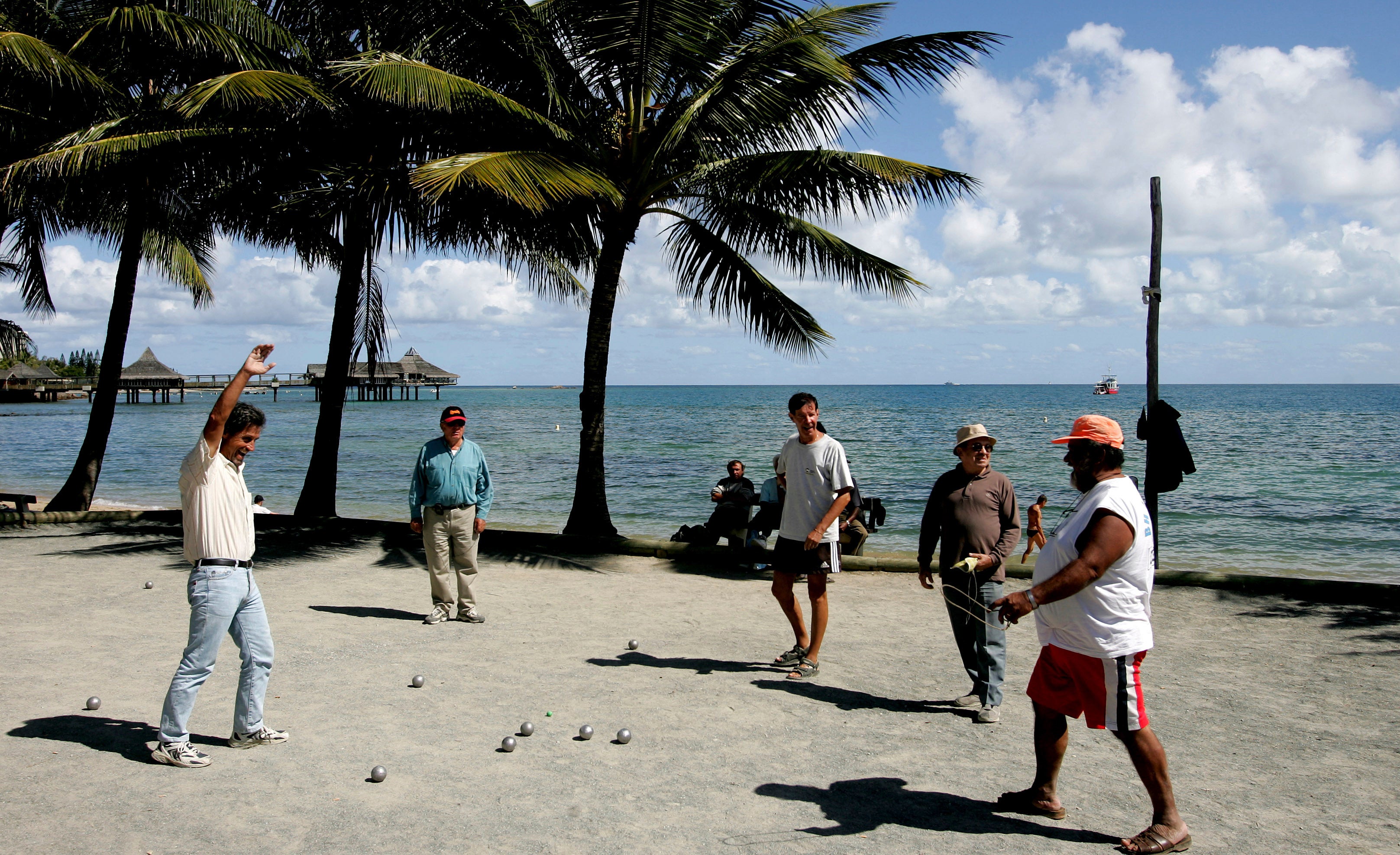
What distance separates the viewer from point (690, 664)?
22.5ft

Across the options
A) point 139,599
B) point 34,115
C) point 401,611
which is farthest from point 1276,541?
point 34,115

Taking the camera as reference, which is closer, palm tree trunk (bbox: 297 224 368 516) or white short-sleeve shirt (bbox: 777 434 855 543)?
white short-sleeve shirt (bbox: 777 434 855 543)

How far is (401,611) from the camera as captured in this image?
853 cm

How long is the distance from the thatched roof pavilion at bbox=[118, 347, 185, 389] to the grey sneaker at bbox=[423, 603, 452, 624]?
10461 centimetres

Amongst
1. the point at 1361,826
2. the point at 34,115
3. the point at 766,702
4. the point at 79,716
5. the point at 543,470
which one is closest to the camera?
the point at 1361,826

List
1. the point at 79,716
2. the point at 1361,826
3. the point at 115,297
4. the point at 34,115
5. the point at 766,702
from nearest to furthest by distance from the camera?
the point at 1361,826 → the point at 79,716 → the point at 766,702 → the point at 34,115 → the point at 115,297

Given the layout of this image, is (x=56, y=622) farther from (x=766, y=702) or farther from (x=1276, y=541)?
(x=1276, y=541)

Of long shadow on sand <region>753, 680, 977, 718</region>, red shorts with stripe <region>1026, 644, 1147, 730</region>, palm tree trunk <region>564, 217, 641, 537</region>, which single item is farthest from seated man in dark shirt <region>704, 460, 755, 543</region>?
red shorts with stripe <region>1026, 644, 1147, 730</region>

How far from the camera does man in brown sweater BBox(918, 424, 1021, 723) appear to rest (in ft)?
18.7

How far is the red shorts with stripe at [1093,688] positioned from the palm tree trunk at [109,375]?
48.5 ft

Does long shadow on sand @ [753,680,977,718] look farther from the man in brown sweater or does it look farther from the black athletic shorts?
the black athletic shorts

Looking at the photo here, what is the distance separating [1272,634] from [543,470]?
3049 cm

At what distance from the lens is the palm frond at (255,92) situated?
10016 mm

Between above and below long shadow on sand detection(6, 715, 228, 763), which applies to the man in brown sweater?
above
